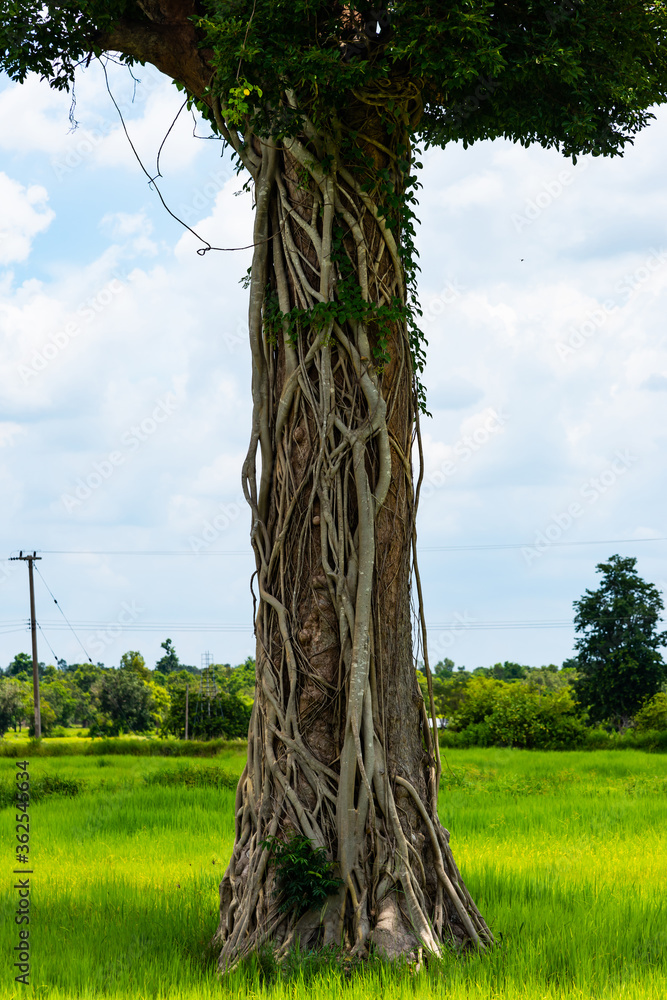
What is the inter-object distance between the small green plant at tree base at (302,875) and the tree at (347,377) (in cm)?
5

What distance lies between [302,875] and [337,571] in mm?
1326

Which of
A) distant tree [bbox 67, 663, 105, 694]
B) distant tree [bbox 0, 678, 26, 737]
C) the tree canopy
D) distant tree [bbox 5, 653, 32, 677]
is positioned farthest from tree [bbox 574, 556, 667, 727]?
distant tree [bbox 5, 653, 32, 677]

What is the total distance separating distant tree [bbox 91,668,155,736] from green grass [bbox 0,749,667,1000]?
99.1 feet

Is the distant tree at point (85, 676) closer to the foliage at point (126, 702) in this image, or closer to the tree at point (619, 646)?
the foliage at point (126, 702)

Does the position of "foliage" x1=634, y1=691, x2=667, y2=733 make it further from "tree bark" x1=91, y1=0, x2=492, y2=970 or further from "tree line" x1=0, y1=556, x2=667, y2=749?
"tree bark" x1=91, y1=0, x2=492, y2=970

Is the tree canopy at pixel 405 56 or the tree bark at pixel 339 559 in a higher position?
the tree canopy at pixel 405 56

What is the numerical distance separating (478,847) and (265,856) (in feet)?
11.5

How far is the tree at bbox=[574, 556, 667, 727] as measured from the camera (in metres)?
23.1

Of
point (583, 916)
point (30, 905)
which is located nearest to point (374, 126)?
point (583, 916)

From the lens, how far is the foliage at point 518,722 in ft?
63.9

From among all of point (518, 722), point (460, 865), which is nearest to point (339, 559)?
point (460, 865)

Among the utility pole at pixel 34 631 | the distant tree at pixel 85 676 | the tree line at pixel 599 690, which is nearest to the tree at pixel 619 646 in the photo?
the tree line at pixel 599 690

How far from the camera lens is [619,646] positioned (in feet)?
77.0

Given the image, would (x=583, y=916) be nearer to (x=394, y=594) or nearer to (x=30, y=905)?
(x=394, y=594)
